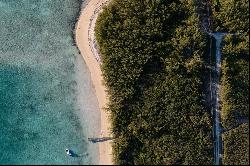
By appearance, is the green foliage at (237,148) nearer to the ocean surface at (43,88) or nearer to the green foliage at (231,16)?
the green foliage at (231,16)

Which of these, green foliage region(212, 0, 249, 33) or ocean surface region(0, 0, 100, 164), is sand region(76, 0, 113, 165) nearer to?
ocean surface region(0, 0, 100, 164)

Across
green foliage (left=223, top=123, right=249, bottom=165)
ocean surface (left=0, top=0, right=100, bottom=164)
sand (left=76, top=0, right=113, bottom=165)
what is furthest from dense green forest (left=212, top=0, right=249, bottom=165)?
ocean surface (left=0, top=0, right=100, bottom=164)

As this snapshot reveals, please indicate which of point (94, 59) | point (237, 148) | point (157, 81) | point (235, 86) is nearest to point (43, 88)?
point (94, 59)

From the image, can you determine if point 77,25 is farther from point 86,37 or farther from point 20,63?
point 20,63

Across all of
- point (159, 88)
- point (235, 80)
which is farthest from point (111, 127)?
point (235, 80)

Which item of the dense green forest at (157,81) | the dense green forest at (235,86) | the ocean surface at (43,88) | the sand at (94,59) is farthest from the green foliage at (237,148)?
the ocean surface at (43,88)

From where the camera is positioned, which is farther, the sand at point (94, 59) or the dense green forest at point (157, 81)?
the sand at point (94, 59)
